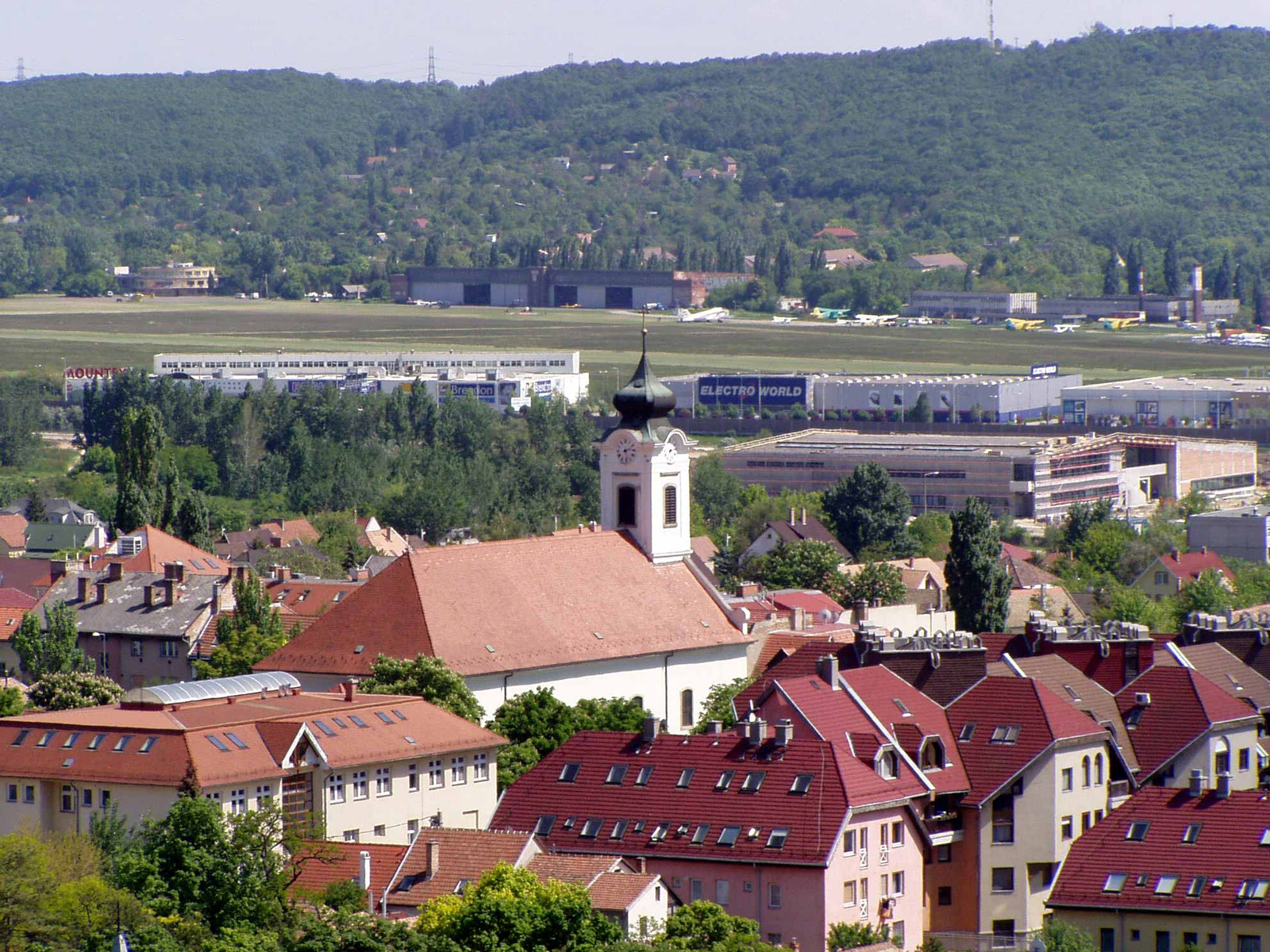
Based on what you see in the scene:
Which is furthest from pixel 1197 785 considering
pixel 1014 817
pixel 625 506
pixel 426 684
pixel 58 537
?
pixel 58 537

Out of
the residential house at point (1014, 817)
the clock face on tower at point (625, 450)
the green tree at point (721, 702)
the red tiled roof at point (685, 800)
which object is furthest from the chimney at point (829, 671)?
the clock face on tower at point (625, 450)

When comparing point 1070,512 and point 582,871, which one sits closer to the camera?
point 582,871

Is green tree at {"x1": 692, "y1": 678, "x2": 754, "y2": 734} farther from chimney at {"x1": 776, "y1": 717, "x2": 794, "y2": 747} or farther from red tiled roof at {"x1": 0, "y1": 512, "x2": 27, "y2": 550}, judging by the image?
red tiled roof at {"x1": 0, "y1": 512, "x2": 27, "y2": 550}

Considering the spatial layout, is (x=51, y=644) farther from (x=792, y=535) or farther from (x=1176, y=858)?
(x=792, y=535)

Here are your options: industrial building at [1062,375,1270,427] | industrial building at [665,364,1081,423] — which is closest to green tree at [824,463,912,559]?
industrial building at [1062,375,1270,427]

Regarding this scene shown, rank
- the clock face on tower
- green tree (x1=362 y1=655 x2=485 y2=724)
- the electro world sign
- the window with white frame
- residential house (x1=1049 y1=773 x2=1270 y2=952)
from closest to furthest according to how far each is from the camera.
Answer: residential house (x1=1049 y1=773 x2=1270 y2=952), the window with white frame, green tree (x1=362 y1=655 x2=485 y2=724), the clock face on tower, the electro world sign

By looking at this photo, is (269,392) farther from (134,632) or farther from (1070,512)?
(134,632)

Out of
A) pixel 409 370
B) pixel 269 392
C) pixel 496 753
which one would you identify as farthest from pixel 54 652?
pixel 409 370
